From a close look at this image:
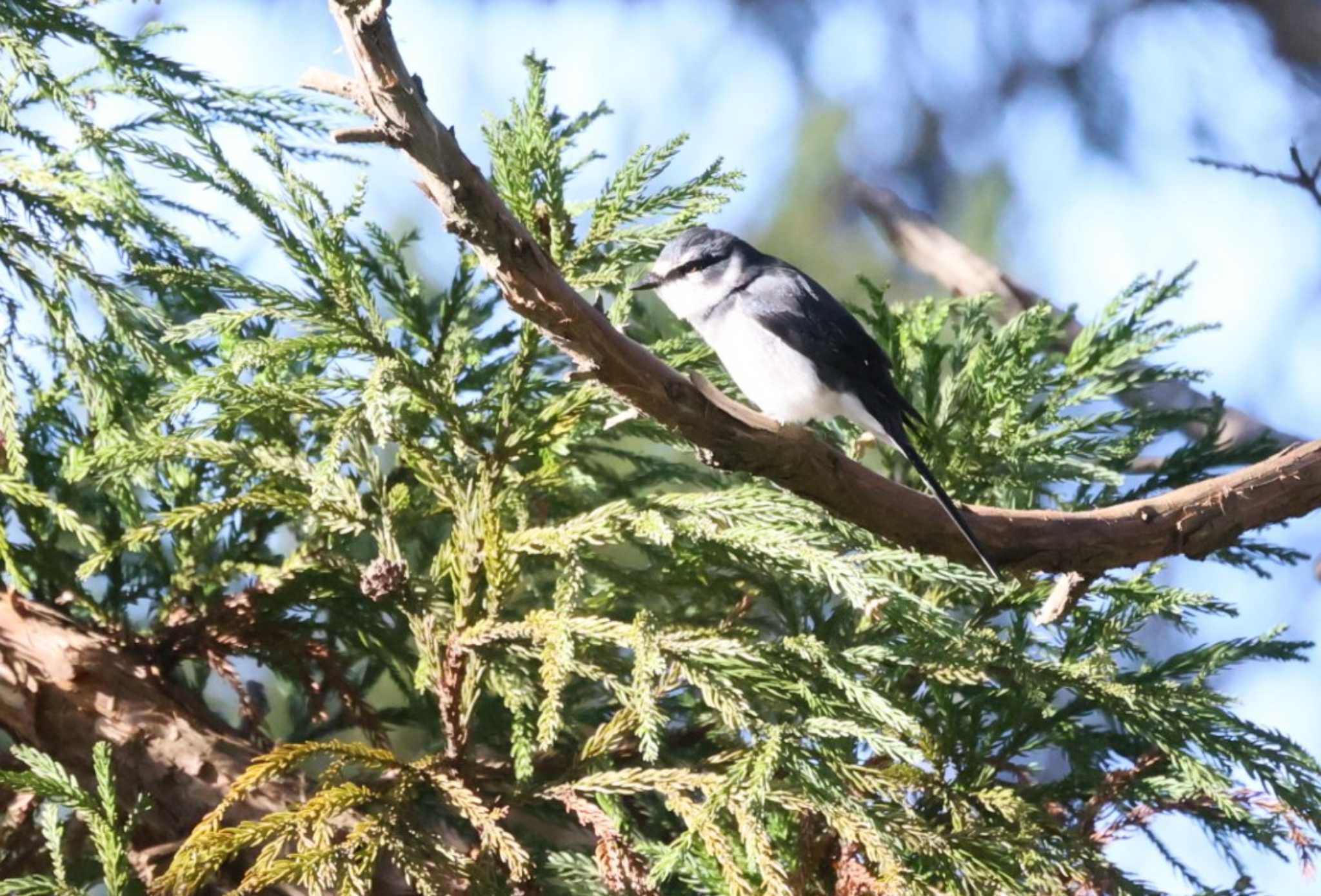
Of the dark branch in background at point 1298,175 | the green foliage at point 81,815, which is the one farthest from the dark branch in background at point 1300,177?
the green foliage at point 81,815

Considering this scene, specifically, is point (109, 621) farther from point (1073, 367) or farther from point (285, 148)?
point (1073, 367)

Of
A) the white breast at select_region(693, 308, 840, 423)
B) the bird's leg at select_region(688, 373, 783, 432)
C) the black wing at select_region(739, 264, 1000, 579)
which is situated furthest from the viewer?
the white breast at select_region(693, 308, 840, 423)

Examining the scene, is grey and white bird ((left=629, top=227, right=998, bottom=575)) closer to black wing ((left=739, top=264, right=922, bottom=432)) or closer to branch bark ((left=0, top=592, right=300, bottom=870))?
black wing ((left=739, top=264, right=922, bottom=432))

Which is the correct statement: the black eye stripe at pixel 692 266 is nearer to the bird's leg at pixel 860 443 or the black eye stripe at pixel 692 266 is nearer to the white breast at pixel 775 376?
the white breast at pixel 775 376

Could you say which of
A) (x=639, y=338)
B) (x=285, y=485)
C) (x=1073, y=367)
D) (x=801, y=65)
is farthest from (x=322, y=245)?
(x=801, y=65)

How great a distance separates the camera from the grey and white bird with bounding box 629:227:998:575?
187 cm

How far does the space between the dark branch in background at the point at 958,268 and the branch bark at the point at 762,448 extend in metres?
1.67

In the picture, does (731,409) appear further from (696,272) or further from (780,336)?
(696,272)

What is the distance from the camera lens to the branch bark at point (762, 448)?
1110 millimetres

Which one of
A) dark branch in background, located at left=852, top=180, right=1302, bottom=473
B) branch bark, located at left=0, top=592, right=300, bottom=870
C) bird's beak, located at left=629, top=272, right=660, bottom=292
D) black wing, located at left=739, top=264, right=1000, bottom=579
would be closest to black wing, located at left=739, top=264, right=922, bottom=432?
black wing, located at left=739, top=264, right=1000, bottom=579

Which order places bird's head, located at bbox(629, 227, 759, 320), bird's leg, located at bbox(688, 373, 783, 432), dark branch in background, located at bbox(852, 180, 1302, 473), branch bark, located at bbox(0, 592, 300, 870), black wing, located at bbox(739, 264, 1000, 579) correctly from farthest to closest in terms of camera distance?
dark branch in background, located at bbox(852, 180, 1302, 473), bird's head, located at bbox(629, 227, 759, 320), black wing, located at bbox(739, 264, 1000, 579), branch bark, located at bbox(0, 592, 300, 870), bird's leg, located at bbox(688, 373, 783, 432)

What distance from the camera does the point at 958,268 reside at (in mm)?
3836

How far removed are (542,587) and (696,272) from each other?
0.57m

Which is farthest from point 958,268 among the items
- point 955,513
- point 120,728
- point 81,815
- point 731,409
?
point 81,815
